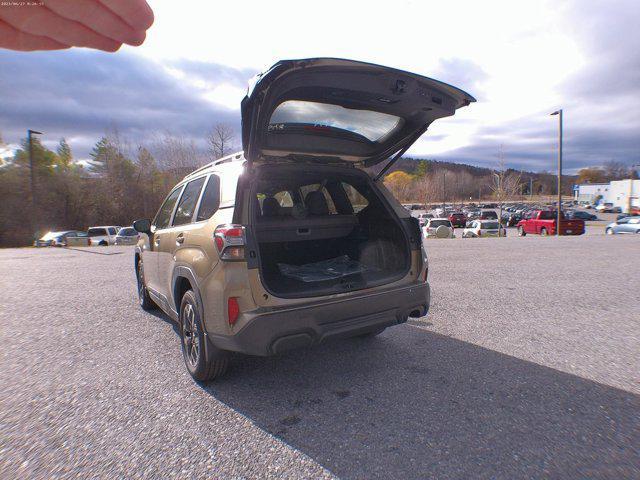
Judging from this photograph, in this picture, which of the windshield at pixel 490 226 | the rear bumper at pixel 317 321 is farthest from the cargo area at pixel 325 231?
the windshield at pixel 490 226

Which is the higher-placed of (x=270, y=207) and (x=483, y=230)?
(x=270, y=207)

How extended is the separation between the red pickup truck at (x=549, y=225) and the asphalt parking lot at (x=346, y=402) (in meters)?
21.1

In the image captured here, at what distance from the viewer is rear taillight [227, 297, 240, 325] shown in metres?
2.43

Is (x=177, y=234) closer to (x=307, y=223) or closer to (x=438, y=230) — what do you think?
(x=307, y=223)

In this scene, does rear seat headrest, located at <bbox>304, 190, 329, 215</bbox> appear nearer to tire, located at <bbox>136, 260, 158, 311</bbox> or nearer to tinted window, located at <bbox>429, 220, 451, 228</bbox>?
tire, located at <bbox>136, 260, 158, 311</bbox>

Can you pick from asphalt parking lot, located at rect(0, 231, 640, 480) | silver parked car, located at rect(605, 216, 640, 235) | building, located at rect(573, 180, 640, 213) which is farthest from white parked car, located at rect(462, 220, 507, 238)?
building, located at rect(573, 180, 640, 213)

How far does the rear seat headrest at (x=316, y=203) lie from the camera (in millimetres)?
3891

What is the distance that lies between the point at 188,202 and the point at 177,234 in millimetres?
418

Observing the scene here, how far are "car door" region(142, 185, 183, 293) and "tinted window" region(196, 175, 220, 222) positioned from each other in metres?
0.98

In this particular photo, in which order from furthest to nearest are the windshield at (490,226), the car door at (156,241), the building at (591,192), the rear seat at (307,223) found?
the building at (591,192), the windshield at (490,226), the car door at (156,241), the rear seat at (307,223)

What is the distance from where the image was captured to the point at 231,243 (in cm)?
246

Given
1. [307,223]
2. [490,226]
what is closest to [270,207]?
[307,223]

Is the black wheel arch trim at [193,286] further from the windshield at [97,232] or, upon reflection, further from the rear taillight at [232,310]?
the windshield at [97,232]

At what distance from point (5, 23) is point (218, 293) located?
5.78ft
